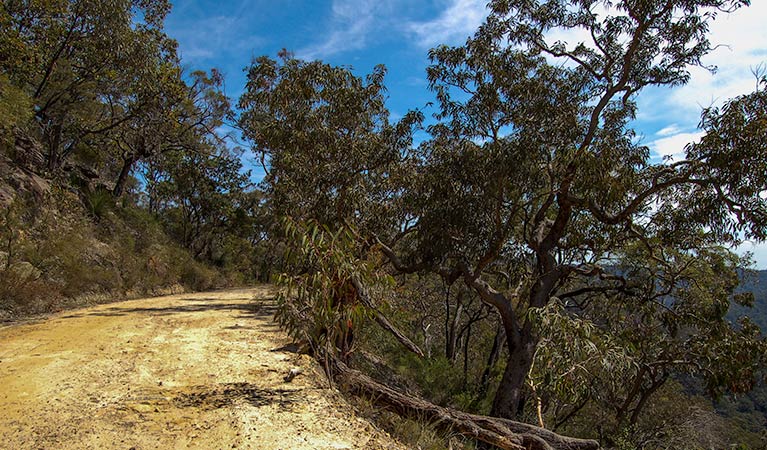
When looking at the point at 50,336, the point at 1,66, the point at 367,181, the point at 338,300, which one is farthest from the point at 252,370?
the point at 1,66

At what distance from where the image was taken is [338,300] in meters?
4.73

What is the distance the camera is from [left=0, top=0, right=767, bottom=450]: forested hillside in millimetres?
5387

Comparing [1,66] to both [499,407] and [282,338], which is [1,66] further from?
[499,407]

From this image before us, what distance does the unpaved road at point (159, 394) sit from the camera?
3127 mm

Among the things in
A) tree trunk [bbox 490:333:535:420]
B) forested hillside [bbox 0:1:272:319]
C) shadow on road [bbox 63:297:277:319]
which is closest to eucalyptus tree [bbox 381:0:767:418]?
tree trunk [bbox 490:333:535:420]

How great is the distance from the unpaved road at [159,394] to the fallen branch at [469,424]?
0.41 m

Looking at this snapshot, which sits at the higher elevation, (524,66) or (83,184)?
(524,66)

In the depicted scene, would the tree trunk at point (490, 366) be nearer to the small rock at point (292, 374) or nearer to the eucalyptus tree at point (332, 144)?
the eucalyptus tree at point (332, 144)

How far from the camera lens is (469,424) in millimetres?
4387

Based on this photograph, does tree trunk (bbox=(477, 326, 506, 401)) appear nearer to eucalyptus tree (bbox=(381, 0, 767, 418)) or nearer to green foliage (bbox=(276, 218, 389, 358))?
eucalyptus tree (bbox=(381, 0, 767, 418))

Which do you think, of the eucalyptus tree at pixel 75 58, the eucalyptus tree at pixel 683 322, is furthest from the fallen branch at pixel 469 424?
the eucalyptus tree at pixel 75 58

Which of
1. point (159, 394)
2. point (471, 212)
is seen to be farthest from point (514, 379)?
point (159, 394)

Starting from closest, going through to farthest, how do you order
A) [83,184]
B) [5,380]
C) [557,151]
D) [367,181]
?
1. [5,380]
2. [557,151]
3. [367,181]
4. [83,184]

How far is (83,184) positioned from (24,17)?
19.8ft
